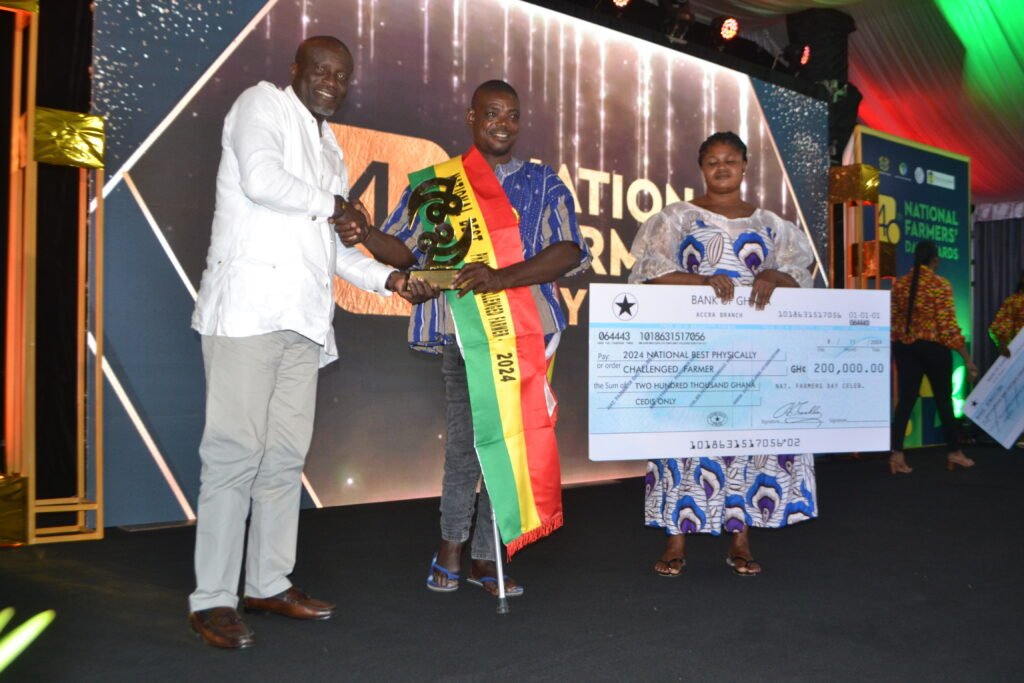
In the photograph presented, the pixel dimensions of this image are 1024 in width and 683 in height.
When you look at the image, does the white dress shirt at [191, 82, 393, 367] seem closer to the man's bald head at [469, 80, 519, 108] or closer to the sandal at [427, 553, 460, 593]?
the man's bald head at [469, 80, 519, 108]

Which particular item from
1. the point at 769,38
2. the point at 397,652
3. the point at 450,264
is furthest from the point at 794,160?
the point at 397,652

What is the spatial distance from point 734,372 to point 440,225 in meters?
0.94

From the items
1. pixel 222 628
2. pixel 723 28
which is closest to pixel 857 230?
pixel 723 28

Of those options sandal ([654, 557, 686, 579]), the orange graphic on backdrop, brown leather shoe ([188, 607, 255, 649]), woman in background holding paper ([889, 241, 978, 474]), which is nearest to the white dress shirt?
brown leather shoe ([188, 607, 255, 649])

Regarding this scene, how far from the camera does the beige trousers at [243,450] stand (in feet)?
6.64

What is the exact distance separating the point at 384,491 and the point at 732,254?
6.88 feet

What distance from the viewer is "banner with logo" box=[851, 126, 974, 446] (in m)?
6.51

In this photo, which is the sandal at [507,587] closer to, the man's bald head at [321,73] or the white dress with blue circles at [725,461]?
the white dress with blue circles at [725,461]

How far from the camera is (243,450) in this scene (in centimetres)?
204

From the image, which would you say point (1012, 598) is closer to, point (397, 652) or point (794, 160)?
point (397, 652)

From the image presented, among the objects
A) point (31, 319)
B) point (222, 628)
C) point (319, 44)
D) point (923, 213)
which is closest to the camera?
point (222, 628)

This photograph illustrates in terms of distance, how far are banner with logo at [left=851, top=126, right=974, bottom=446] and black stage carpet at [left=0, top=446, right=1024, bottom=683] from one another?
3.33 metres

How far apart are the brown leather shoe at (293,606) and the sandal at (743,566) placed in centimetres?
→ 122

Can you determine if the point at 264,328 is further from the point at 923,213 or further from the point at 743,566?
the point at 923,213
